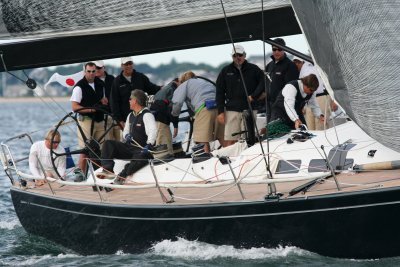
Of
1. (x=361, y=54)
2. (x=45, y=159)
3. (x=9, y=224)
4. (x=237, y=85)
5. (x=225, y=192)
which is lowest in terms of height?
(x=9, y=224)

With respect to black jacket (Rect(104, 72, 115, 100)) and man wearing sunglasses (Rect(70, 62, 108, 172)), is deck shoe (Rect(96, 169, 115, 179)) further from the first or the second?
black jacket (Rect(104, 72, 115, 100))

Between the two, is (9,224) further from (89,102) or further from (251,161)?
(251,161)

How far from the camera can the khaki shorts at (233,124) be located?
11016 millimetres

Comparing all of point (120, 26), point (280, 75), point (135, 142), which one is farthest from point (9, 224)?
point (280, 75)

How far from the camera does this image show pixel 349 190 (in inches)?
340

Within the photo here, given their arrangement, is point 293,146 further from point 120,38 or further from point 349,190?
point 120,38

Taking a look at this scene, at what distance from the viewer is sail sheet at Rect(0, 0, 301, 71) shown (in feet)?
31.8

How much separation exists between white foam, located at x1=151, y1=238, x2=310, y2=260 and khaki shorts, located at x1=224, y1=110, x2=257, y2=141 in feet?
6.05

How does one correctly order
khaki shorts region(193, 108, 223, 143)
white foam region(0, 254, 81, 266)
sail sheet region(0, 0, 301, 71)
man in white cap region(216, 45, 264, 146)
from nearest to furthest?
sail sheet region(0, 0, 301, 71) < white foam region(0, 254, 81, 266) < man in white cap region(216, 45, 264, 146) < khaki shorts region(193, 108, 223, 143)

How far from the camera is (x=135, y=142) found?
10477mm

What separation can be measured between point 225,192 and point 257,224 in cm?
67

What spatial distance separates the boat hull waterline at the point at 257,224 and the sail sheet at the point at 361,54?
0.63m

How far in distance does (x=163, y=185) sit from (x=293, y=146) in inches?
51.4

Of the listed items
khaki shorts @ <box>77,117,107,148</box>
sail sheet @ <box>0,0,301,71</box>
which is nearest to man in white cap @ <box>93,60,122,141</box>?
khaki shorts @ <box>77,117,107,148</box>
